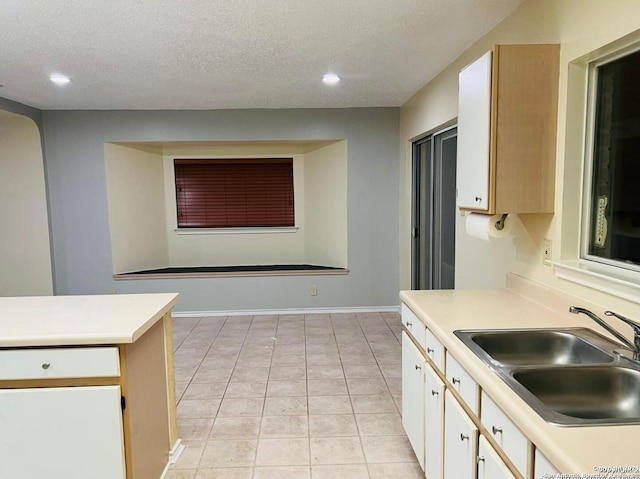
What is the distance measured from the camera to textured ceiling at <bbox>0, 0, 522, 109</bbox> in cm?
226

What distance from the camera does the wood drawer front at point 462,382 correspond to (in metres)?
1.41

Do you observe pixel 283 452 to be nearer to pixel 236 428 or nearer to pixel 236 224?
pixel 236 428

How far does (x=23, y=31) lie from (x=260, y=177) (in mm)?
3403

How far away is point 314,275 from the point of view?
510 cm

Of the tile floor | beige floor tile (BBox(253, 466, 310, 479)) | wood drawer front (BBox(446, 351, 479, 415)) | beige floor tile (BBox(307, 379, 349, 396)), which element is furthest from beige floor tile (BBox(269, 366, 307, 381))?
wood drawer front (BBox(446, 351, 479, 415))

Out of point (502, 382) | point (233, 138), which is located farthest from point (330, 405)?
point (233, 138)

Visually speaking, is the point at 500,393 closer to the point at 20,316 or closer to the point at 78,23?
the point at 20,316

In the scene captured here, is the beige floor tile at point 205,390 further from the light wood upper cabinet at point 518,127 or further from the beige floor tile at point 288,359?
the light wood upper cabinet at point 518,127

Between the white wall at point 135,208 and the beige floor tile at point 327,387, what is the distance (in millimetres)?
3031

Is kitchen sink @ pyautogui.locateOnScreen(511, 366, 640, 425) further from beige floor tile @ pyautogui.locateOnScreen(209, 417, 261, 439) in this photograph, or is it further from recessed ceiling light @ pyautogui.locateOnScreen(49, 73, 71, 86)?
recessed ceiling light @ pyautogui.locateOnScreen(49, 73, 71, 86)

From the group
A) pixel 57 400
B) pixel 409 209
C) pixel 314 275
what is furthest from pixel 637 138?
pixel 314 275

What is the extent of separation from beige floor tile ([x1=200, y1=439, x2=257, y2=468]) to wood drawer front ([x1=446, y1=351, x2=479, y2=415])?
1287 mm

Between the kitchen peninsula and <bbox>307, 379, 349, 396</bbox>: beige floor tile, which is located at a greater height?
the kitchen peninsula

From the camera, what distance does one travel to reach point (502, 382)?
1.25m
